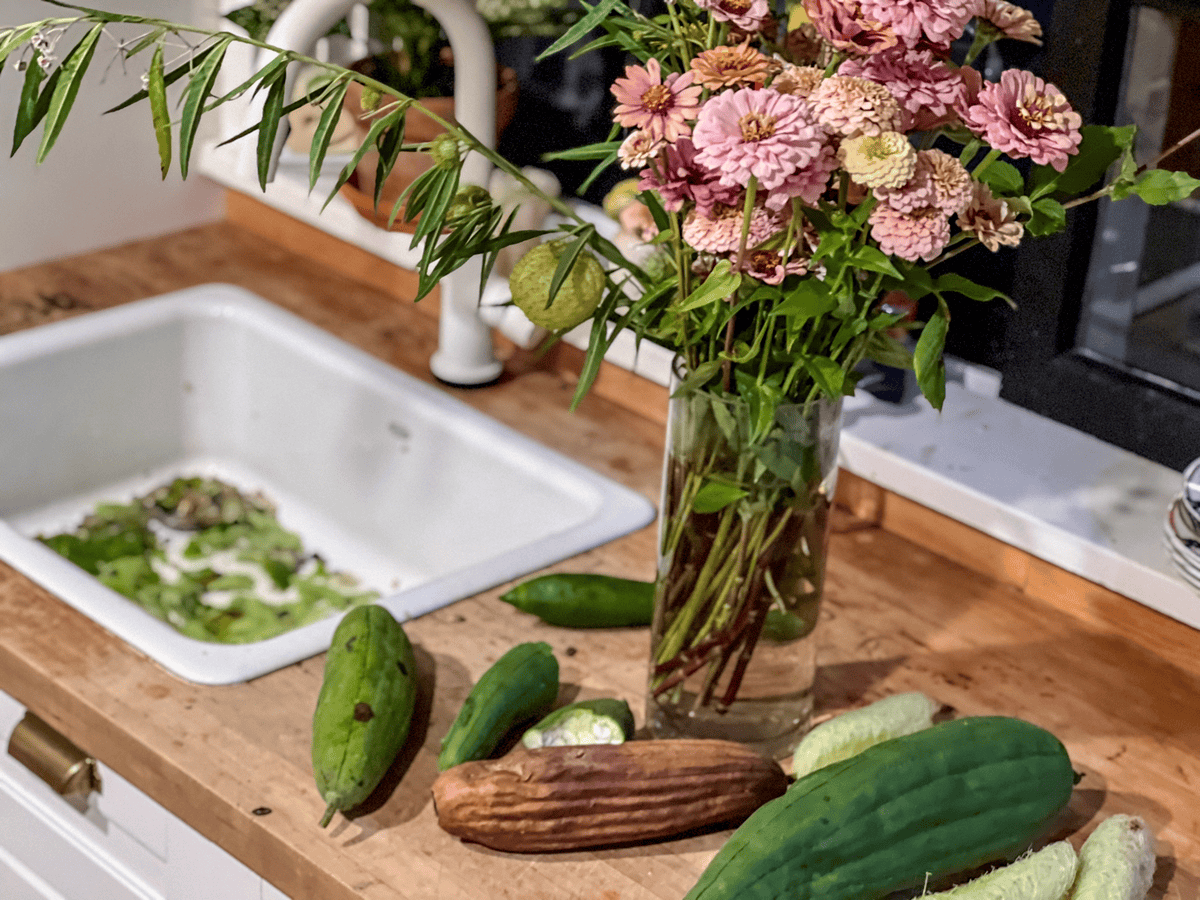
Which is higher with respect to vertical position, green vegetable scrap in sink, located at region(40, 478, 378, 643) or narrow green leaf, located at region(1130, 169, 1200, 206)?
narrow green leaf, located at region(1130, 169, 1200, 206)

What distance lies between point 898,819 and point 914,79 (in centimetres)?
39

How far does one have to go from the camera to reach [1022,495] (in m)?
1.22

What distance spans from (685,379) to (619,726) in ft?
0.78

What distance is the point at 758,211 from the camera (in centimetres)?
74

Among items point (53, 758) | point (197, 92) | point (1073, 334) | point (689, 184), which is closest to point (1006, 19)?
point (689, 184)

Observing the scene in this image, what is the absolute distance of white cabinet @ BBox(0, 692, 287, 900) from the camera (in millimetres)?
973

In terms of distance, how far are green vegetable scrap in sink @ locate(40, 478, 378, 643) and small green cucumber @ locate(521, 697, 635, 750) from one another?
433 millimetres

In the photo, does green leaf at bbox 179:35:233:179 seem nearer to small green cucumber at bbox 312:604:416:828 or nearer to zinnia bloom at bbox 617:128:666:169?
zinnia bloom at bbox 617:128:666:169

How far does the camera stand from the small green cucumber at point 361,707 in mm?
892

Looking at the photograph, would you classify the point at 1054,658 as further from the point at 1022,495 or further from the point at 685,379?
the point at 685,379

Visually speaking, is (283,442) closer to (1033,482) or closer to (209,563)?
(209,563)

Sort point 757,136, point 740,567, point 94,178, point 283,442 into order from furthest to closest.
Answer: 1. point 94,178
2. point 283,442
3. point 740,567
4. point 757,136

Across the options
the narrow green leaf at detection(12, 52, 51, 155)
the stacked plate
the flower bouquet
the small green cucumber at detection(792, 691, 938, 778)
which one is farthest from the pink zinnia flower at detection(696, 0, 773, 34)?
the stacked plate

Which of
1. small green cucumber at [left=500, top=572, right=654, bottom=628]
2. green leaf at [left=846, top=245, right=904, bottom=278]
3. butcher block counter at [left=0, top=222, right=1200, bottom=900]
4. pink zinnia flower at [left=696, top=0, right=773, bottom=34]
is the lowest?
butcher block counter at [left=0, top=222, right=1200, bottom=900]
